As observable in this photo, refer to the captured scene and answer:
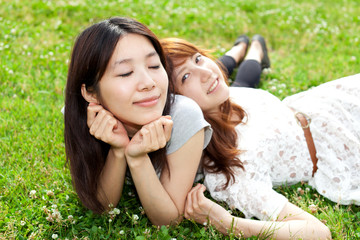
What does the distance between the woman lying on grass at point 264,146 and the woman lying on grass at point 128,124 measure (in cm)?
29

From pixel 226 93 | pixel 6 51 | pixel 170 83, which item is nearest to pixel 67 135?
pixel 170 83

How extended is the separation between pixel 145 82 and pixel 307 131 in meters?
1.90

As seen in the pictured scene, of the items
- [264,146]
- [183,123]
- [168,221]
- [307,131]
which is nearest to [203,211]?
[168,221]

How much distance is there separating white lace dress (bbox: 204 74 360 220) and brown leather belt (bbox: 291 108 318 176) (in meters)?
0.04

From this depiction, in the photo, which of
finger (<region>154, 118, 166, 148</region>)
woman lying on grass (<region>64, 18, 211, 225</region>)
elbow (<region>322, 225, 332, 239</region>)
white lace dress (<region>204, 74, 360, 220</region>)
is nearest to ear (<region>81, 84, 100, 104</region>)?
woman lying on grass (<region>64, 18, 211, 225</region>)

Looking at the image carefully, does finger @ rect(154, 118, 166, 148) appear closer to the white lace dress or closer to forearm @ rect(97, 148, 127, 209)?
forearm @ rect(97, 148, 127, 209)

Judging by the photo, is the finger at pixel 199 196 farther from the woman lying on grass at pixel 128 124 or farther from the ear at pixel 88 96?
the ear at pixel 88 96

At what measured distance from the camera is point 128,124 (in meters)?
3.26

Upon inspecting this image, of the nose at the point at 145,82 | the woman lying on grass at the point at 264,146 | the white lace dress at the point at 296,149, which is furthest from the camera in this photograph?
the white lace dress at the point at 296,149

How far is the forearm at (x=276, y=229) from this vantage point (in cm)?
296

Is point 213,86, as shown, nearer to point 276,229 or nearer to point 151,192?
point 151,192

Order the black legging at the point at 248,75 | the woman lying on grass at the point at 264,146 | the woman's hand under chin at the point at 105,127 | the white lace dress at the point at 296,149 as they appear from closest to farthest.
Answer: the woman's hand under chin at the point at 105,127
the woman lying on grass at the point at 264,146
the white lace dress at the point at 296,149
the black legging at the point at 248,75

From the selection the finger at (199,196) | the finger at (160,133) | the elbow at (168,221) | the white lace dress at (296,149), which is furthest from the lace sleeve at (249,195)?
the finger at (160,133)

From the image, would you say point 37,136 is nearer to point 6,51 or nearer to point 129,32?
point 129,32
